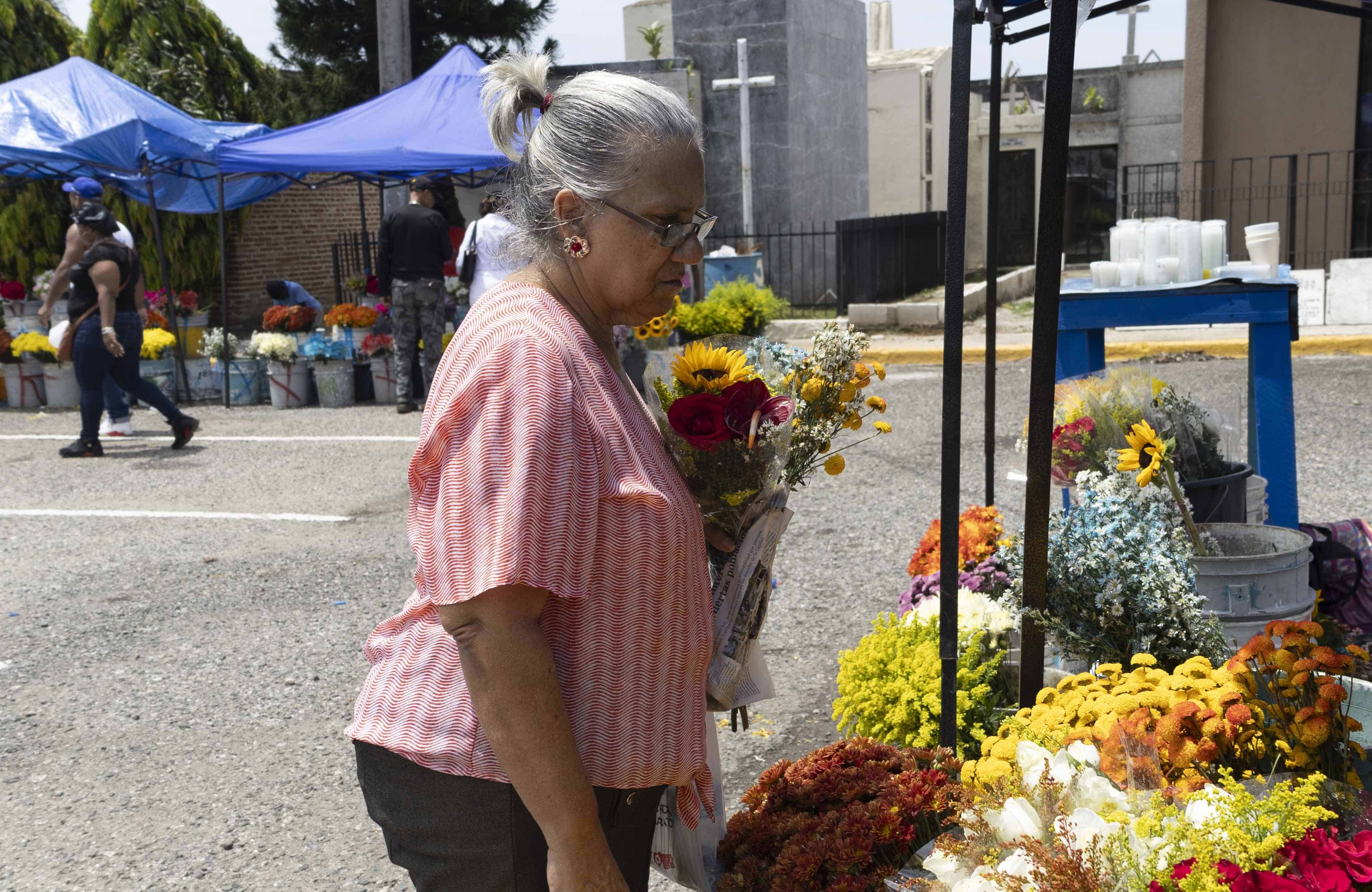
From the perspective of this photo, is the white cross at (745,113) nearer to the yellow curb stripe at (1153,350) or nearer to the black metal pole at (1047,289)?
the yellow curb stripe at (1153,350)

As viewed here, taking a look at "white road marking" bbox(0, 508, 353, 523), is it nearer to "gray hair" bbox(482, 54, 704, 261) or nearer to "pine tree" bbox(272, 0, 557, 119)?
"gray hair" bbox(482, 54, 704, 261)

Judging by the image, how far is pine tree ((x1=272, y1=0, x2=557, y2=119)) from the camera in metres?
22.3

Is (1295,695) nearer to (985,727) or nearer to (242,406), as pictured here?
(985,727)

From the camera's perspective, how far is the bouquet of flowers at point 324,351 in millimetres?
11234

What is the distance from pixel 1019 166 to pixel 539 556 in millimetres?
25425

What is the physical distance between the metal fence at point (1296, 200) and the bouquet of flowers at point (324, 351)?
876 cm

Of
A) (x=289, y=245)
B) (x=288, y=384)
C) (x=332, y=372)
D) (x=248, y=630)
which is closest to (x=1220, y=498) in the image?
(x=248, y=630)

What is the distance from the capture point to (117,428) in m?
9.61

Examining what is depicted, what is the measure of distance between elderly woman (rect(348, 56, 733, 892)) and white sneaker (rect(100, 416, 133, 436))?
29.3ft

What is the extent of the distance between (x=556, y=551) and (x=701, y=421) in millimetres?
414

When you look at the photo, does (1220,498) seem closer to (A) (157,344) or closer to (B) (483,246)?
(B) (483,246)

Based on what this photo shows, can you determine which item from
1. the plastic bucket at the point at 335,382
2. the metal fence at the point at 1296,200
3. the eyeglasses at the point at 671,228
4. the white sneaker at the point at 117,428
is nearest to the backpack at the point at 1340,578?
the eyeglasses at the point at 671,228

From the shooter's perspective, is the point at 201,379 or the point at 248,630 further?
the point at 201,379

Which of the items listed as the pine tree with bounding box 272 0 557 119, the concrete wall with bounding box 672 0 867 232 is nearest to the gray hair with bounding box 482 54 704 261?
the concrete wall with bounding box 672 0 867 232
